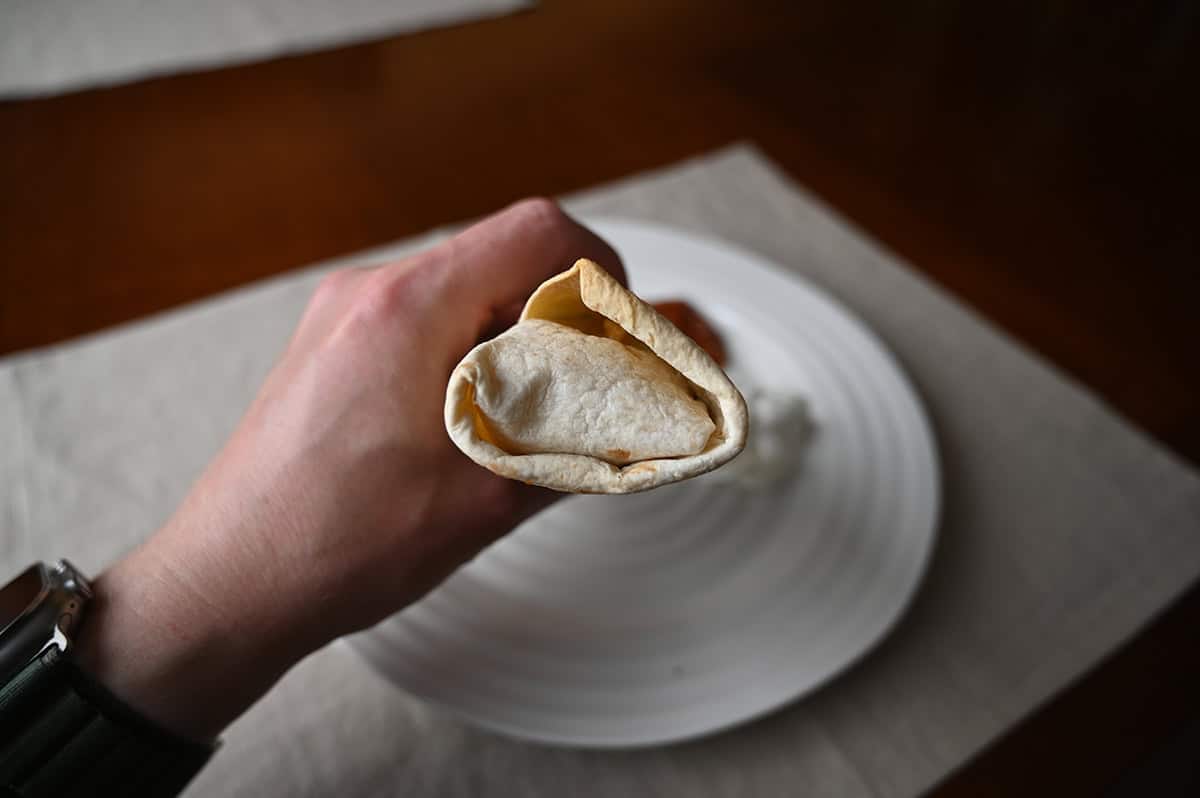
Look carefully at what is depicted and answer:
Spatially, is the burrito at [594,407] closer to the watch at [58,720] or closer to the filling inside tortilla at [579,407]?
the filling inside tortilla at [579,407]

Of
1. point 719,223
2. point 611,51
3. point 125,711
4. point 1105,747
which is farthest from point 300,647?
point 611,51

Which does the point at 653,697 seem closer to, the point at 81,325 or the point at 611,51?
the point at 81,325

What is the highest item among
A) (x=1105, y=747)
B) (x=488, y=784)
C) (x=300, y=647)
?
(x=300, y=647)

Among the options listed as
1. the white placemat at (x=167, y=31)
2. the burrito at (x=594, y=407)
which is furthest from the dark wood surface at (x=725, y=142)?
the burrito at (x=594, y=407)

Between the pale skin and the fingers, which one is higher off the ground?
the fingers

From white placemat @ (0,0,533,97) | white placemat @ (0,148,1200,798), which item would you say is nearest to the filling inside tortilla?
white placemat @ (0,148,1200,798)

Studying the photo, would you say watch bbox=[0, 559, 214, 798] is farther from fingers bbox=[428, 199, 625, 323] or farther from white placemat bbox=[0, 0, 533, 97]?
white placemat bbox=[0, 0, 533, 97]

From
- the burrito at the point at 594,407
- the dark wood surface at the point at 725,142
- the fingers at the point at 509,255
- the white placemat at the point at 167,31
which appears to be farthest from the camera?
the white placemat at the point at 167,31
